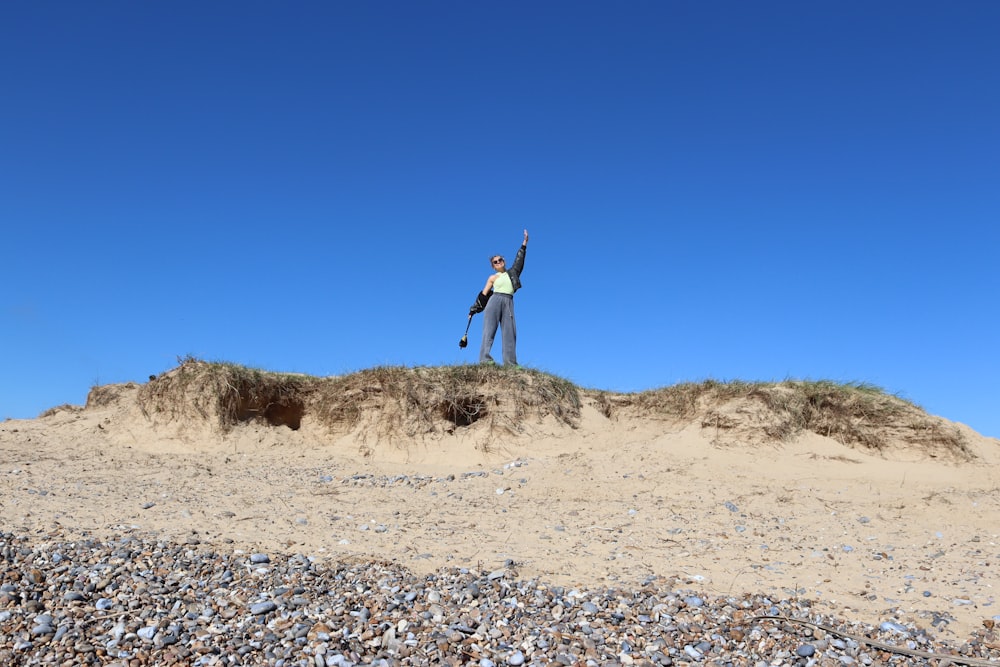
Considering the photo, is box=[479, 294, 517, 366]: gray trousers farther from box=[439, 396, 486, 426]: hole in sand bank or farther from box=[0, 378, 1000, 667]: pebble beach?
box=[0, 378, 1000, 667]: pebble beach

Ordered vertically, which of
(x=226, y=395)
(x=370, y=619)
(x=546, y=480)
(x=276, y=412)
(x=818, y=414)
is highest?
(x=226, y=395)

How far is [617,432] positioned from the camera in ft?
42.4

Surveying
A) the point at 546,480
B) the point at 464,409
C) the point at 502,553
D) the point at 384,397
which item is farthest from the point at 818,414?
the point at 384,397

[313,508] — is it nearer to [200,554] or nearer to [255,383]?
[200,554]

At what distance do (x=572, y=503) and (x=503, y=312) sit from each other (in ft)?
17.4

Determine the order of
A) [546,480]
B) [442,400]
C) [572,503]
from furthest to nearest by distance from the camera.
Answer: [442,400] < [546,480] < [572,503]

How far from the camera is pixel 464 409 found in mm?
12750

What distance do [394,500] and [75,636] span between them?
4.41 m

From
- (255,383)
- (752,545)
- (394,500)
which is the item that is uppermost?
(255,383)

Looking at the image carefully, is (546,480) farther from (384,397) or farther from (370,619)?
(370,619)

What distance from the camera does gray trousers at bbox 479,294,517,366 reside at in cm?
1391

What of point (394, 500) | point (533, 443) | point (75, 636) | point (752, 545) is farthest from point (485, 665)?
point (533, 443)

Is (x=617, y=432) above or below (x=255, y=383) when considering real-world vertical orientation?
below

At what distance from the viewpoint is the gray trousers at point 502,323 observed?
13.9m
